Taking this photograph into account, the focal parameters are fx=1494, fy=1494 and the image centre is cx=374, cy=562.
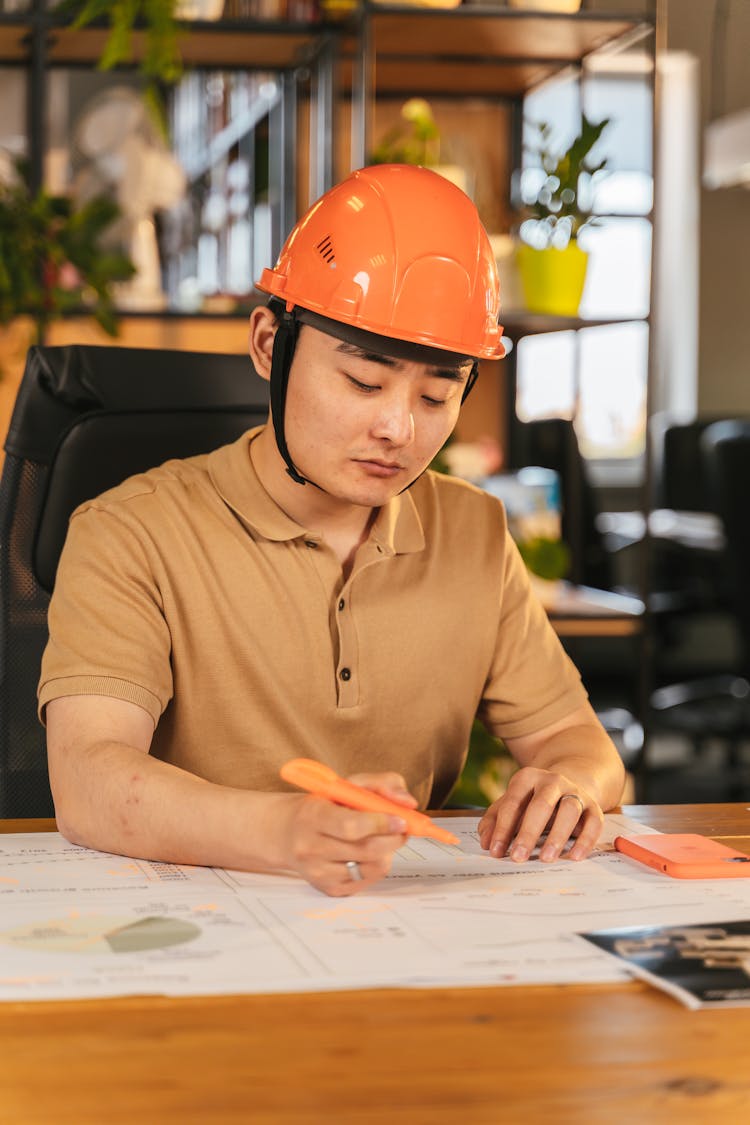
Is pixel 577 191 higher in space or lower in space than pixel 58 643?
higher

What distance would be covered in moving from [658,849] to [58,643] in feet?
1.74

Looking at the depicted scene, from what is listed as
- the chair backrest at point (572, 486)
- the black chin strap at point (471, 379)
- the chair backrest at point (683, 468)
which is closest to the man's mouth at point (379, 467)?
the black chin strap at point (471, 379)

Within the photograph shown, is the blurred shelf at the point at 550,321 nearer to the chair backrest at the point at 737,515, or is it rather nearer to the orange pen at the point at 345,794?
the chair backrest at the point at 737,515

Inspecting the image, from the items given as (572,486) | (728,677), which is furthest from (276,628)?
(728,677)

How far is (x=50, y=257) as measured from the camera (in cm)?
261

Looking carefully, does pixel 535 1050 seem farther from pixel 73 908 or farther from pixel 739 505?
pixel 739 505

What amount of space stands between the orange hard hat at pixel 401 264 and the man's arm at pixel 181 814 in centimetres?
39

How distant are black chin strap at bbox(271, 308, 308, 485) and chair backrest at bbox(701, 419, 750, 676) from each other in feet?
9.49

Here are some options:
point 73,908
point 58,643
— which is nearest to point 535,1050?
point 73,908

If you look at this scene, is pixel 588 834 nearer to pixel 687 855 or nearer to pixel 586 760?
pixel 687 855

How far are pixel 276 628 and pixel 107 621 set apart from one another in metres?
0.18

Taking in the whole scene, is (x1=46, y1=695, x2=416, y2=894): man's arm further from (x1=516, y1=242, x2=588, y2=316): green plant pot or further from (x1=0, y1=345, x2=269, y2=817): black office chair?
(x1=516, y1=242, x2=588, y2=316): green plant pot

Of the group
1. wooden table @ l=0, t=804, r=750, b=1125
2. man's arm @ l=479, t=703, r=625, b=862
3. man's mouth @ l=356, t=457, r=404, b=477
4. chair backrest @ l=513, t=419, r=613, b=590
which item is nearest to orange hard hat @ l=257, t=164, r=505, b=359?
man's mouth @ l=356, t=457, r=404, b=477

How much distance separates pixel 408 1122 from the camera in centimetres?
66
